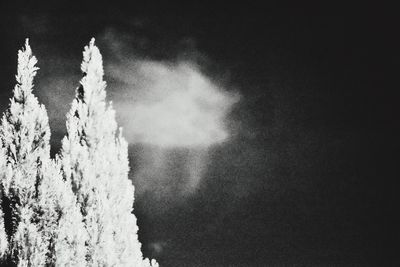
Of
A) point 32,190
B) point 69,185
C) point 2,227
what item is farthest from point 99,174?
point 2,227

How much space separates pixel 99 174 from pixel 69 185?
1027mm

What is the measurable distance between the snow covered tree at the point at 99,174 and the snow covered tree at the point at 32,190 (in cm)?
54

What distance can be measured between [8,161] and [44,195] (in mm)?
1407

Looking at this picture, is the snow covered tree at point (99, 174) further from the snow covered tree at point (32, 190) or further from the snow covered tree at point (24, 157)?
the snow covered tree at point (24, 157)

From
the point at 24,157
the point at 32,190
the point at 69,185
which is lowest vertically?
the point at 32,190

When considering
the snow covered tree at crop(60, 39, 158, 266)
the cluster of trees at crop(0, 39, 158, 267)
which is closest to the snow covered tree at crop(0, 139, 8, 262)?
the cluster of trees at crop(0, 39, 158, 267)

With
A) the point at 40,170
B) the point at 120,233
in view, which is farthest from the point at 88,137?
the point at 120,233

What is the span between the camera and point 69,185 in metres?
10.4

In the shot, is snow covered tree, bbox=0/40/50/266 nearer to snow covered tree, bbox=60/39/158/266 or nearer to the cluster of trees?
the cluster of trees

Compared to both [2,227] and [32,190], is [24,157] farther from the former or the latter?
[2,227]

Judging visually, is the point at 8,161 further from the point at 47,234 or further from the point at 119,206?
the point at 119,206

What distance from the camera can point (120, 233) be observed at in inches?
428

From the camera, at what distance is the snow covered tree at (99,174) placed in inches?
411

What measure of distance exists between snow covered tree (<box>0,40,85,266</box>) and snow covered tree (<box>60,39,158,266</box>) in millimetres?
544
